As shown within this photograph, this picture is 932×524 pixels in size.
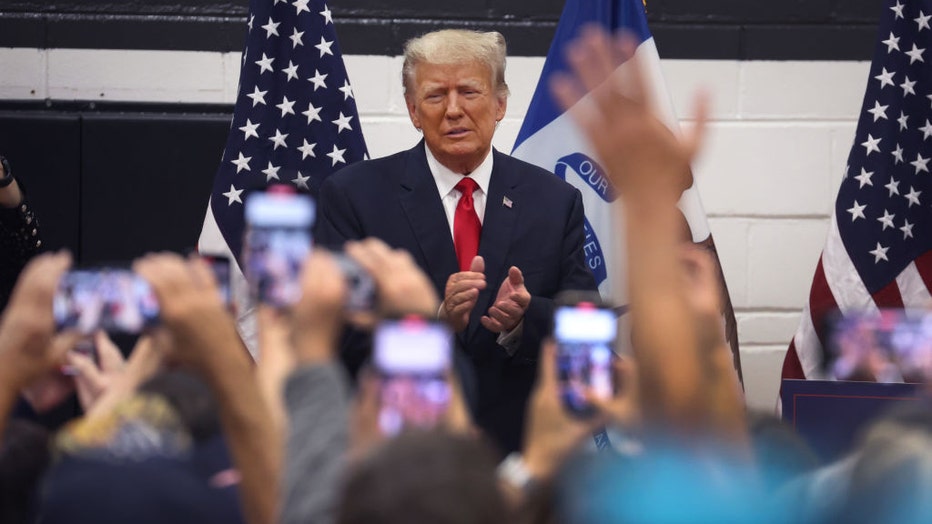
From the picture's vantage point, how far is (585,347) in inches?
59.0

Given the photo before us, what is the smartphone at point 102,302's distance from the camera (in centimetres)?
146

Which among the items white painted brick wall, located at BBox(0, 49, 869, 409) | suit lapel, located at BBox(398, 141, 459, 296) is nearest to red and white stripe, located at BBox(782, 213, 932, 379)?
white painted brick wall, located at BBox(0, 49, 869, 409)

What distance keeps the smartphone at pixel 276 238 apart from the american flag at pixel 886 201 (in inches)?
82.6

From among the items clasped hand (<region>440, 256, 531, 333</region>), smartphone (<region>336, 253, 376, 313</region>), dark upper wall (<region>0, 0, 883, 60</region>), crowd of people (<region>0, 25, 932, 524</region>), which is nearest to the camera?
crowd of people (<region>0, 25, 932, 524</region>)

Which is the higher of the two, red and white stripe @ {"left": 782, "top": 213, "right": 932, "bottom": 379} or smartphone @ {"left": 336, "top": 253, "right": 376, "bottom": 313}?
smartphone @ {"left": 336, "top": 253, "right": 376, "bottom": 313}

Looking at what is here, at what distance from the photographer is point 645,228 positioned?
48.5 inches

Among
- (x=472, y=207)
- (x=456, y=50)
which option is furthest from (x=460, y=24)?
(x=472, y=207)

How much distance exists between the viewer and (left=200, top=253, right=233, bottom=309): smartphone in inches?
56.3

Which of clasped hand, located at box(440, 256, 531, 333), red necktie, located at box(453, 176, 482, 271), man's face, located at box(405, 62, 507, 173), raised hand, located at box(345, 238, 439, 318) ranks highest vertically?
man's face, located at box(405, 62, 507, 173)

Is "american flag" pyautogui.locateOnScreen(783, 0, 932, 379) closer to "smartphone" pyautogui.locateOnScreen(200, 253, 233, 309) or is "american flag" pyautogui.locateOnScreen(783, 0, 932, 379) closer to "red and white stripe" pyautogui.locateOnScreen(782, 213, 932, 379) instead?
"red and white stripe" pyautogui.locateOnScreen(782, 213, 932, 379)

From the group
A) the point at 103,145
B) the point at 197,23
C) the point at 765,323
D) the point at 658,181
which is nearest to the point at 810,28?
the point at 765,323

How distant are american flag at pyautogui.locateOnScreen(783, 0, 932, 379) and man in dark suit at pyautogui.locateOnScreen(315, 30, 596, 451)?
0.94m

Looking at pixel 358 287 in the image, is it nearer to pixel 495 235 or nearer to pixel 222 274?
pixel 222 274

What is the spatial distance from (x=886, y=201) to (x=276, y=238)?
226 centimetres
